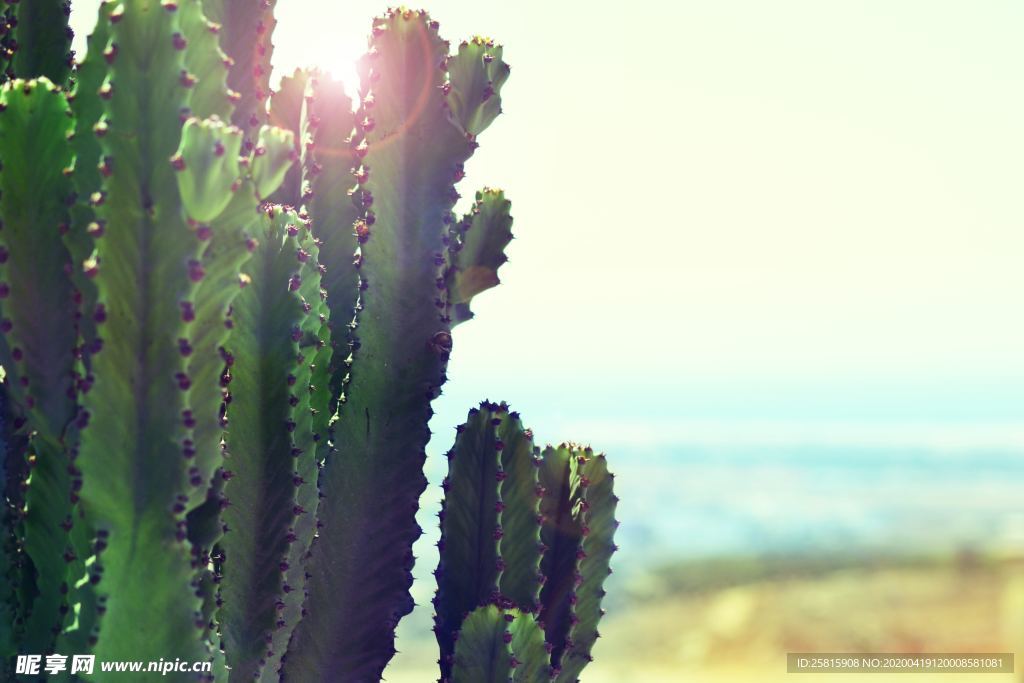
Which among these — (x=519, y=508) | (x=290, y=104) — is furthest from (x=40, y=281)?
(x=519, y=508)

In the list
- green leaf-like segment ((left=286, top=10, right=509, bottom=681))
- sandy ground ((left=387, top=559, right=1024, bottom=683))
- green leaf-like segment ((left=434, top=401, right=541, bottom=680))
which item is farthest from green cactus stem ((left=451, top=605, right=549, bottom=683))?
sandy ground ((left=387, top=559, right=1024, bottom=683))

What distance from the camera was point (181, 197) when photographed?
2551 mm

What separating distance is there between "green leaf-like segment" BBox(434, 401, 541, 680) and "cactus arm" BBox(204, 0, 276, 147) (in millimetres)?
1216

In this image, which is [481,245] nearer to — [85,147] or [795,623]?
[85,147]

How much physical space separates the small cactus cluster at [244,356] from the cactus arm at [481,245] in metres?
0.01

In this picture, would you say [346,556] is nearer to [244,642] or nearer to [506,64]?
[244,642]

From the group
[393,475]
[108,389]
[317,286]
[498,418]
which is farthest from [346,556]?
[108,389]

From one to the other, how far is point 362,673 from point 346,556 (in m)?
0.41

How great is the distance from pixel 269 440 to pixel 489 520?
0.85 m

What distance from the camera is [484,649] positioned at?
11.8 feet

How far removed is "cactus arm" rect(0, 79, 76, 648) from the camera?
2896mm

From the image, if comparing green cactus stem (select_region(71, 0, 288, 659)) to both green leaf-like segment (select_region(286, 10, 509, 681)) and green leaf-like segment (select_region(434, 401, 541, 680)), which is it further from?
green leaf-like segment (select_region(434, 401, 541, 680))

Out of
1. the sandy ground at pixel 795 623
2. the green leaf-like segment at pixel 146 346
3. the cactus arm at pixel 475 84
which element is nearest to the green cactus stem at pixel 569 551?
the cactus arm at pixel 475 84

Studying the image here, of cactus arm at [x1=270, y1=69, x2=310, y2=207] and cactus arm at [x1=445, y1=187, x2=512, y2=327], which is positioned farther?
cactus arm at [x1=270, y1=69, x2=310, y2=207]
